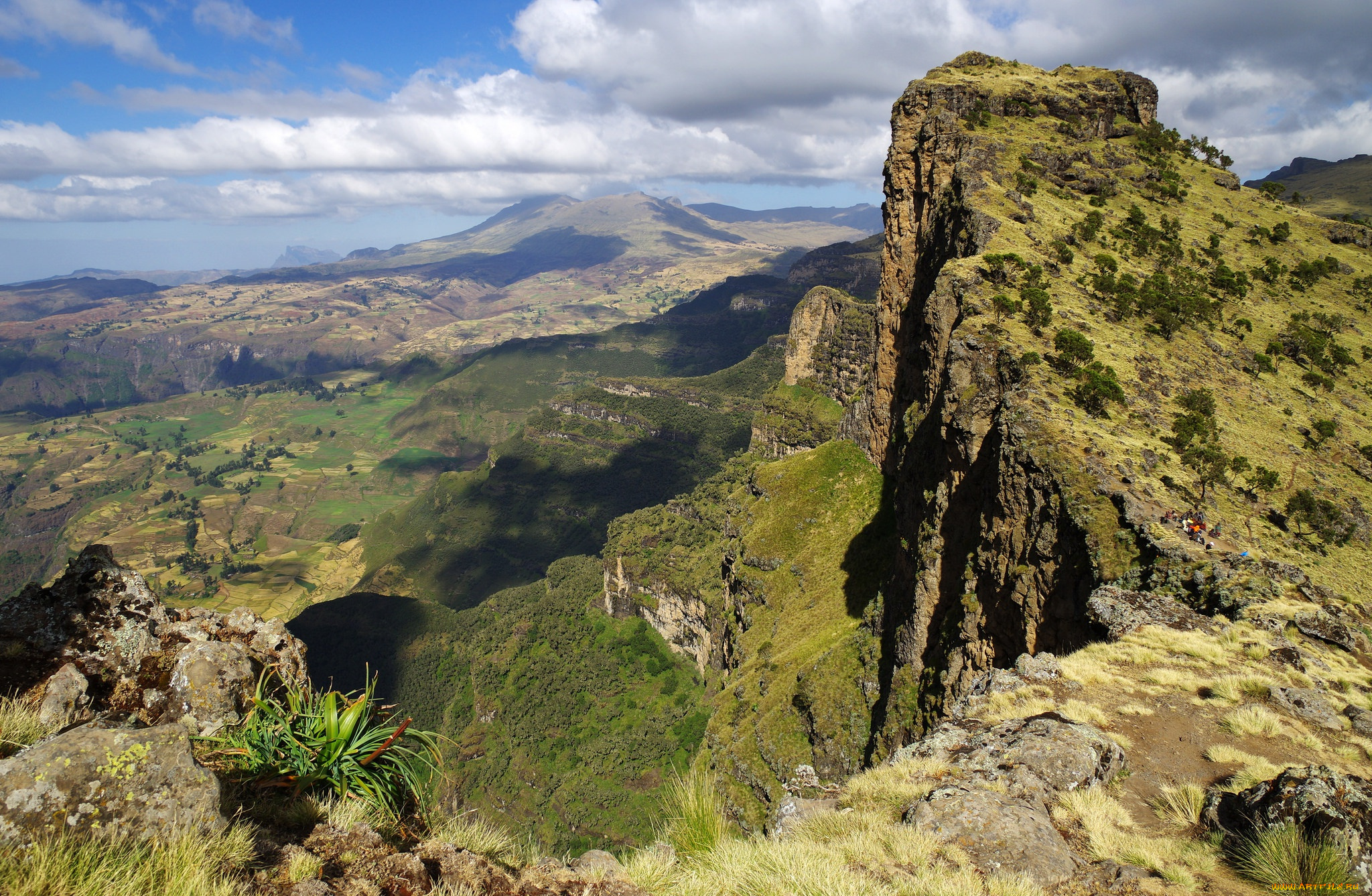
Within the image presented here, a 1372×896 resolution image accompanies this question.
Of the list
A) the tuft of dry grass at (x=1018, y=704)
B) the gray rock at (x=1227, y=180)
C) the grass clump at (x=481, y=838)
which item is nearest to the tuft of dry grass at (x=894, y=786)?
the tuft of dry grass at (x=1018, y=704)

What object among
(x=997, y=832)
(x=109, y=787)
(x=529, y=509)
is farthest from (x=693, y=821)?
(x=529, y=509)

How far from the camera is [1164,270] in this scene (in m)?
34.9

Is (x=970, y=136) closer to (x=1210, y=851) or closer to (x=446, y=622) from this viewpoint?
(x=1210, y=851)

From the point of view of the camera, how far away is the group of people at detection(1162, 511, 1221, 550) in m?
16.3

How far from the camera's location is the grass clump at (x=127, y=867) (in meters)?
3.67

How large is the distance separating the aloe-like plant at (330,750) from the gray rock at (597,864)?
1.93 meters

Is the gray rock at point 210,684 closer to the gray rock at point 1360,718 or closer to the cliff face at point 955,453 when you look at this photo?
the gray rock at point 1360,718

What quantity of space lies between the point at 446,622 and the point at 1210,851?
106754 millimetres

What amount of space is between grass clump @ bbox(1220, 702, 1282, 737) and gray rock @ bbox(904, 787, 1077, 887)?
17.1ft

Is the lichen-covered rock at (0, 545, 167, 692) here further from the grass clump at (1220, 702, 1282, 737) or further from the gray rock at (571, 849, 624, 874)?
the grass clump at (1220, 702, 1282, 737)

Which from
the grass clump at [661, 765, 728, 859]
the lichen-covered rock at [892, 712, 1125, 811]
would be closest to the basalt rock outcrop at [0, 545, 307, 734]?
the grass clump at [661, 765, 728, 859]

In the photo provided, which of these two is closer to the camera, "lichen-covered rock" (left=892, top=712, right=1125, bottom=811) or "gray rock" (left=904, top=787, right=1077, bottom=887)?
"gray rock" (left=904, top=787, right=1077, bottom=887)

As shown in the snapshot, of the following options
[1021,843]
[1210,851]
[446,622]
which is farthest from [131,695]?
[446,622]

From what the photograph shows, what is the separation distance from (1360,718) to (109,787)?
1664 cm
